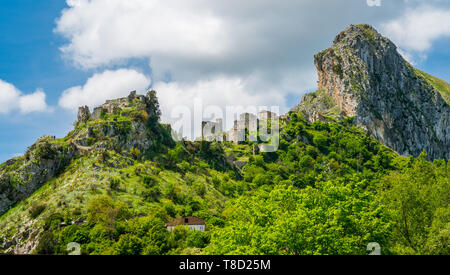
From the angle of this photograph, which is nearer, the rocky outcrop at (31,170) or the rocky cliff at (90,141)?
the rocky outcrop at (31,170)

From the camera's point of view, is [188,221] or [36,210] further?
[36,210]

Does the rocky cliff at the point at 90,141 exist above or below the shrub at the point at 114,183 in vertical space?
above

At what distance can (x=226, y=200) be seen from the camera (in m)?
121

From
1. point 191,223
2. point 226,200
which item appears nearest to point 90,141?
point 226,200

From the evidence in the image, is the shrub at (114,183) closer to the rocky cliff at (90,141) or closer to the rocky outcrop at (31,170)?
the rocky cliff at (90,141)

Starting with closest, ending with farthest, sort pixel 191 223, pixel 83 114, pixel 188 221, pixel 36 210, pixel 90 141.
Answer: pixel 191 223
pixel 188 221
pixel 36 210
pixel 90 141
pixel 83 114

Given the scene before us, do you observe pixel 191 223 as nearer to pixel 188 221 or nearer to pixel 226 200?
pixel 188 221

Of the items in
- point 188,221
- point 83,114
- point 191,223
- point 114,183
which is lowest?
point 191,223

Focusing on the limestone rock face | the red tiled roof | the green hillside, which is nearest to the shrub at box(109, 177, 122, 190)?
the green hillside

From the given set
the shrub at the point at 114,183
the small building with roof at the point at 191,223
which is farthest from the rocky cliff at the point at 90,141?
the small building with roof at the point at 191,223

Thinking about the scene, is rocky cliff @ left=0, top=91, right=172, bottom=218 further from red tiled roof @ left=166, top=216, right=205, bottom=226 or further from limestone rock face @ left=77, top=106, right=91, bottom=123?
red tiled roof @ left=166, top=216, right=205, bottom=226

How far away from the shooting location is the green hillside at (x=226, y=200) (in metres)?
33.1

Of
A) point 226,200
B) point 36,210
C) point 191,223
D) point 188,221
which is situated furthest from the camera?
point 226,200

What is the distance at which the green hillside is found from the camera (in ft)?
109
